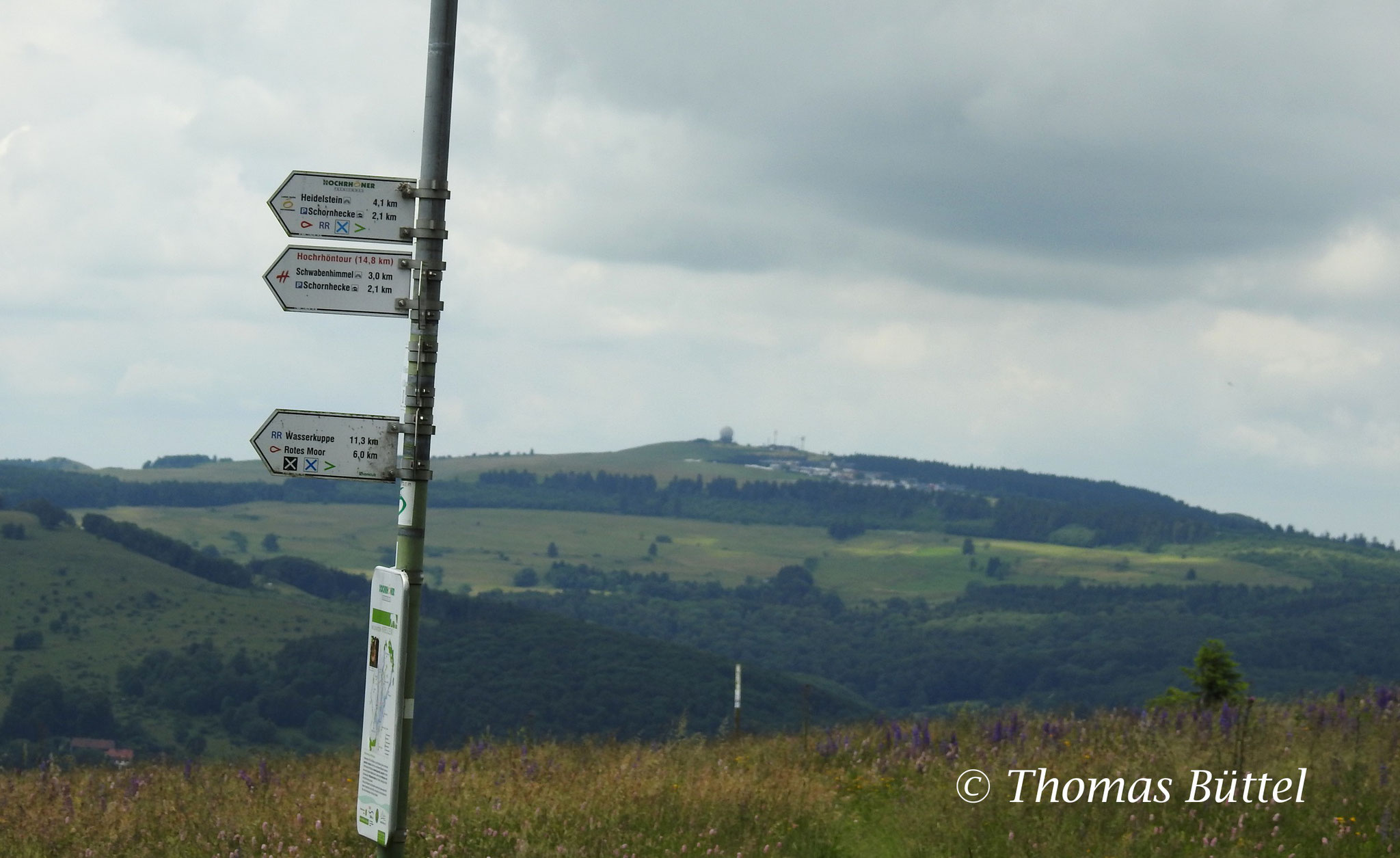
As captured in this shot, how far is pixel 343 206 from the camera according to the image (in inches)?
270

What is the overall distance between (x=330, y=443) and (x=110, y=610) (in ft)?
570

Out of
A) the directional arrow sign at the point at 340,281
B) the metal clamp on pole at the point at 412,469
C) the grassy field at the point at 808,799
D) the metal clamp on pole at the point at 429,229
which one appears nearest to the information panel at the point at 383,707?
the metal clamp on pole at the point at 412,469

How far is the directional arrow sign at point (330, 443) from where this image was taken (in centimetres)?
668

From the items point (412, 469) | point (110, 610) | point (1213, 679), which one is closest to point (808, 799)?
point (412, 469)

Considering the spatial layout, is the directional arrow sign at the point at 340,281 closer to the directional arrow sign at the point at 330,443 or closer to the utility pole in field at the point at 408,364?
the utility pole in field at the point at 408,364

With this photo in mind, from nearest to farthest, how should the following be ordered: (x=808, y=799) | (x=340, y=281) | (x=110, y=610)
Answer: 1. (x=340, y=281)
2. (x=808, y=799)
3. (x=110, y=610)

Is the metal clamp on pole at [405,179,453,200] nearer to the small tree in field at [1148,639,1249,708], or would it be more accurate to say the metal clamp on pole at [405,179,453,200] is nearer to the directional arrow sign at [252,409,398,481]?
the directional arrow sign at [252,409,398,481]

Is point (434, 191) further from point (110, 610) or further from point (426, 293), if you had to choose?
point (110, 610)

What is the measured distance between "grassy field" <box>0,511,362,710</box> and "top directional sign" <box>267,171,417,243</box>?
137 meters

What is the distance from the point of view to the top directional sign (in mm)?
6816

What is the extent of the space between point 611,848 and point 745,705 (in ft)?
442

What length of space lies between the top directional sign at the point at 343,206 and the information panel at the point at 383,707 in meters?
1.61

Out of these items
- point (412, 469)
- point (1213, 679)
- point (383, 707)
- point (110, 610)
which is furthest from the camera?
point (110, 610)

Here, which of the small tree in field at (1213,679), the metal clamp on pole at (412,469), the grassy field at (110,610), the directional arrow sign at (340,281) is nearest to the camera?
the metal clamp on pole at (412,469)
